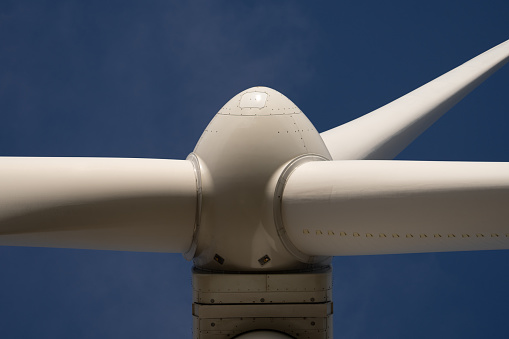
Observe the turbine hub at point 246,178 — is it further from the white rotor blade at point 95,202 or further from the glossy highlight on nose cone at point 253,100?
the white rotor blade at point 95,202

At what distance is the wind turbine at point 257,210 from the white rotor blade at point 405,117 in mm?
1312

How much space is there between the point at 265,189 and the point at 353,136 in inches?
96.8

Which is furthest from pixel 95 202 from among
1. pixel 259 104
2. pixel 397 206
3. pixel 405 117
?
pixel 405 117

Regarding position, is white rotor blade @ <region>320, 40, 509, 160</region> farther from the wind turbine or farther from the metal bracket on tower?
the metal bracket on tower

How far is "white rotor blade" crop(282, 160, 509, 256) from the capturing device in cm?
980

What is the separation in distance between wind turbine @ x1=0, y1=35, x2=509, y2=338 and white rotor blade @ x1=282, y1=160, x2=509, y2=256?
1 cm

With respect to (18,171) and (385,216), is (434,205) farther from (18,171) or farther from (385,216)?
(18,171)

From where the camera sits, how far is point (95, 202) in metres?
10.7

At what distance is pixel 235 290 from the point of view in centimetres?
1140

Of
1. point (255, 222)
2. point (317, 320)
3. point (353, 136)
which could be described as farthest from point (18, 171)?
point (353, 136)

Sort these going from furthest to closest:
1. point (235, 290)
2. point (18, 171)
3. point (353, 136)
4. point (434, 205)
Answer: point (353, 136)
point (235, 290)
point (18, 171)
point (434, 205)

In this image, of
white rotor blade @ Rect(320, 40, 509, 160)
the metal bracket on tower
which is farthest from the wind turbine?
white rotor blade @ Rect(320, 40, 509, 160)

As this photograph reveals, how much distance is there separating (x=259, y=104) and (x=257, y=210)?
1051mm

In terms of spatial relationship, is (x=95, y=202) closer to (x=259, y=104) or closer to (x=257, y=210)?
(x=257, y=210)
